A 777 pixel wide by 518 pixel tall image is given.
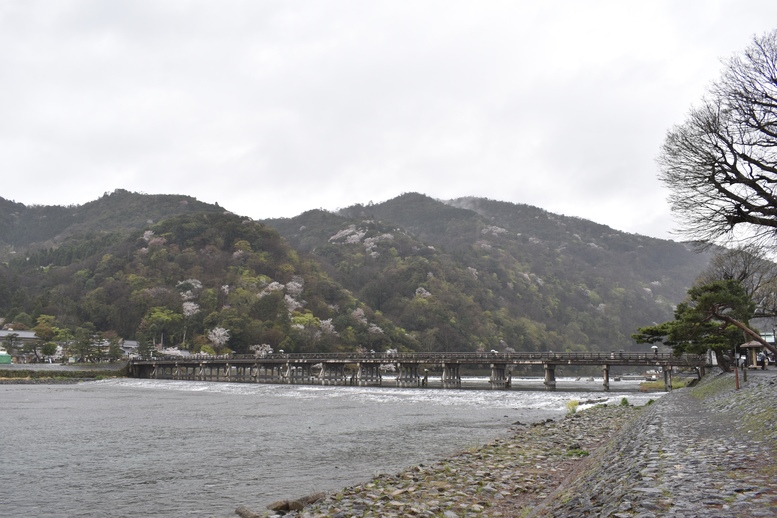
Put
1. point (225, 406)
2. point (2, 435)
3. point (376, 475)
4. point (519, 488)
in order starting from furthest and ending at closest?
point (225, 406)
point (2, 435)
point (376, 475)
point (519, 488)

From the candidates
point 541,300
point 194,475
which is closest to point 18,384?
point 194,475

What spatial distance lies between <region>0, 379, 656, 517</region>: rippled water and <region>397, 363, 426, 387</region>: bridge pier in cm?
3466

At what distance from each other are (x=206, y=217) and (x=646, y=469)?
5536 inches

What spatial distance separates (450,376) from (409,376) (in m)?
6.88

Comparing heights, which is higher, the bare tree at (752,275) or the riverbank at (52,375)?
the bare tree at (752,275)

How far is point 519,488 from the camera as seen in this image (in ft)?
36.7

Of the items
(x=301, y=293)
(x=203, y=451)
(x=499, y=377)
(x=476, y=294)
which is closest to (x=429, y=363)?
(x=499, y=377)

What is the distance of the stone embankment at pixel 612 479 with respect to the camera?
6426mm

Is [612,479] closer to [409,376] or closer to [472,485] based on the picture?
[472,485]

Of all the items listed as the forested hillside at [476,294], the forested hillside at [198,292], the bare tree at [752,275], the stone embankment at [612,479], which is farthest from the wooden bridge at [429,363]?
the forested hillside at [476,294]

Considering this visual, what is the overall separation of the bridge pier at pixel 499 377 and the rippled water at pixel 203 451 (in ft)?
87.4

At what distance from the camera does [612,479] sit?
8.34 metres

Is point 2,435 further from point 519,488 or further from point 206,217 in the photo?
point 206,217

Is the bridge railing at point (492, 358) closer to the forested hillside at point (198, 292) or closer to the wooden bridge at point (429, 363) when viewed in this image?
the wooden bridge at point (429, 363)
